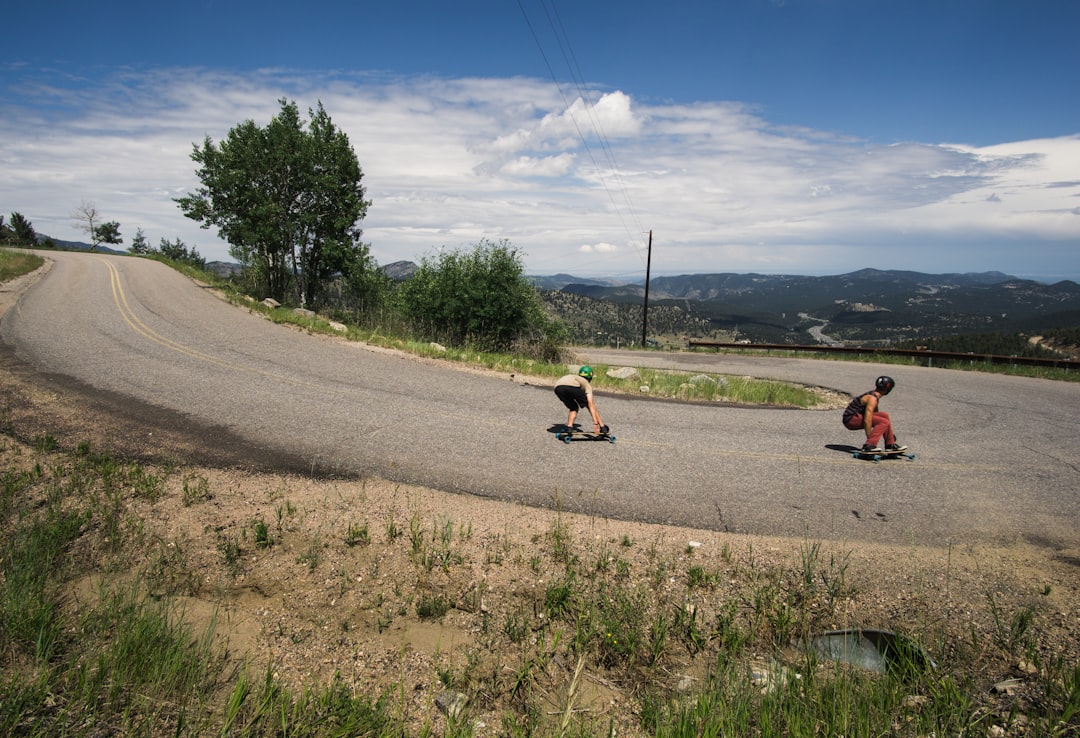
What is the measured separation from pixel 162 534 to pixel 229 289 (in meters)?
28.7

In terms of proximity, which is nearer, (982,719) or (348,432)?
(982,719)

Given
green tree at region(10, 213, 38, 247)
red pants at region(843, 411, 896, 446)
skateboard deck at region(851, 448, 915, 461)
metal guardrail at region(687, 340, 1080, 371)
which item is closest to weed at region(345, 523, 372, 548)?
skateboard deck at region(851, 448, 915, 461)

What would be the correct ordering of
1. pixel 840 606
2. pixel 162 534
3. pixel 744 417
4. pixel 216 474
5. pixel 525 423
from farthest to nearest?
pixel 744 417 → pixel 525 423 → pixel 216 474 → pixel 162 534 → pixel 840 606

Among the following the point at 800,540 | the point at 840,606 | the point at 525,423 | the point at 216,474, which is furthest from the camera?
the point at 525,423

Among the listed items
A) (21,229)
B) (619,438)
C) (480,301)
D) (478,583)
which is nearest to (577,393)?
(619,438)

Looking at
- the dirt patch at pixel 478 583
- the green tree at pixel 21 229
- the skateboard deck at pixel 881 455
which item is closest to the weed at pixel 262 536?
the dirt patch at pixel 478 583

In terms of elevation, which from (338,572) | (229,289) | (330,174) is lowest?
(338,572)

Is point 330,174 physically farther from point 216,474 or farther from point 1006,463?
point 1006,463

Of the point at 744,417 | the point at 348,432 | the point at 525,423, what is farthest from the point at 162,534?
the point at 744,417

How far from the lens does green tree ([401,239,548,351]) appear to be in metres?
21.1

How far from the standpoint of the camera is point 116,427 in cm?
835

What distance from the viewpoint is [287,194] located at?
3203 centimetres

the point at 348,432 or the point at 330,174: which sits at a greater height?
the point at 330,174

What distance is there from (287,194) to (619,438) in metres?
30.6
